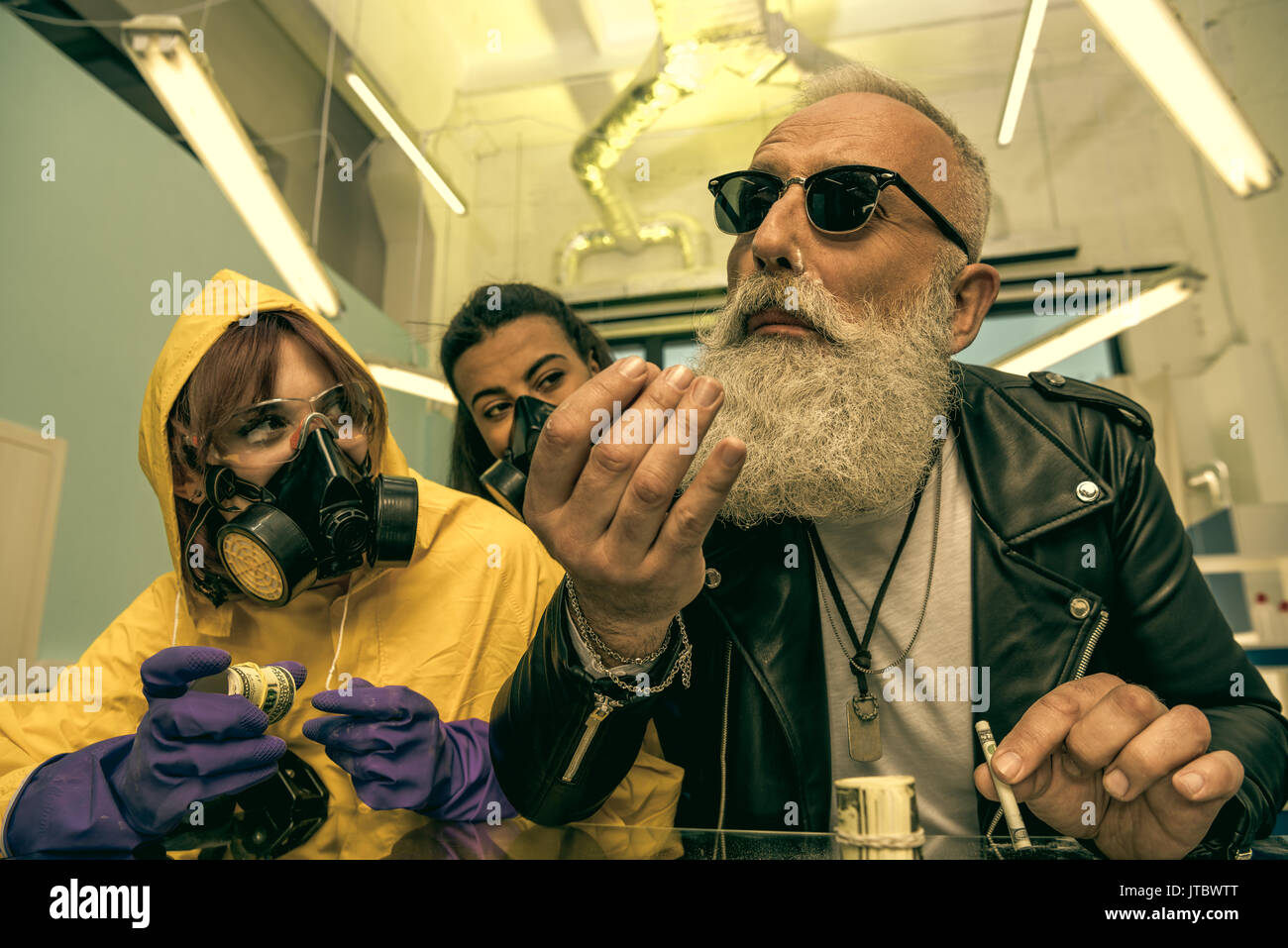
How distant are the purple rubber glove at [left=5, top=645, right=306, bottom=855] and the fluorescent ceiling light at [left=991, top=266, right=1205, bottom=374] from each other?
3.71m

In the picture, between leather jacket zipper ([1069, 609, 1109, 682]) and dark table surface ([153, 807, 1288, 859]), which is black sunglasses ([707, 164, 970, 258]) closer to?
leather jacket zipper ([1069, 609, 1109, 682])

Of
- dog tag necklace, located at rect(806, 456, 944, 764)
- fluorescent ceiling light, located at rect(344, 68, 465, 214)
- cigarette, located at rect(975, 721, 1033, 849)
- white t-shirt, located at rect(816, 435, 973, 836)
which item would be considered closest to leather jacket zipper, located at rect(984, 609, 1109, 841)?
white t-shirt, located at rect(816, 435, 973, 836)

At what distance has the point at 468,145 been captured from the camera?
6992 millimetres

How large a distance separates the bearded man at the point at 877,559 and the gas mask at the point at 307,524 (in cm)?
46

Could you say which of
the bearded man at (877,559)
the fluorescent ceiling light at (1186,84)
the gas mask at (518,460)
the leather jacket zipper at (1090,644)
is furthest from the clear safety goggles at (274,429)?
the fluorescent ceiling light at (1186,84)

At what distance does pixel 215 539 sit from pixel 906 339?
4.28 ft

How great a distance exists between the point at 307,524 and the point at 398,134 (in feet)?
10.9

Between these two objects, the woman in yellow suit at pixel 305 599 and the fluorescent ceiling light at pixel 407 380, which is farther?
the fluorescent ceiling light at pixel 407 380

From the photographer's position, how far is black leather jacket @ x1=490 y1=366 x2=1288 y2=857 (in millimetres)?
1202

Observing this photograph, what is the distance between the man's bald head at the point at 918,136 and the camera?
58.8 inches

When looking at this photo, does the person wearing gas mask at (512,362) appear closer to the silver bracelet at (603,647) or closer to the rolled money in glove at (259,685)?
the rolled money in glove at (259,685)
